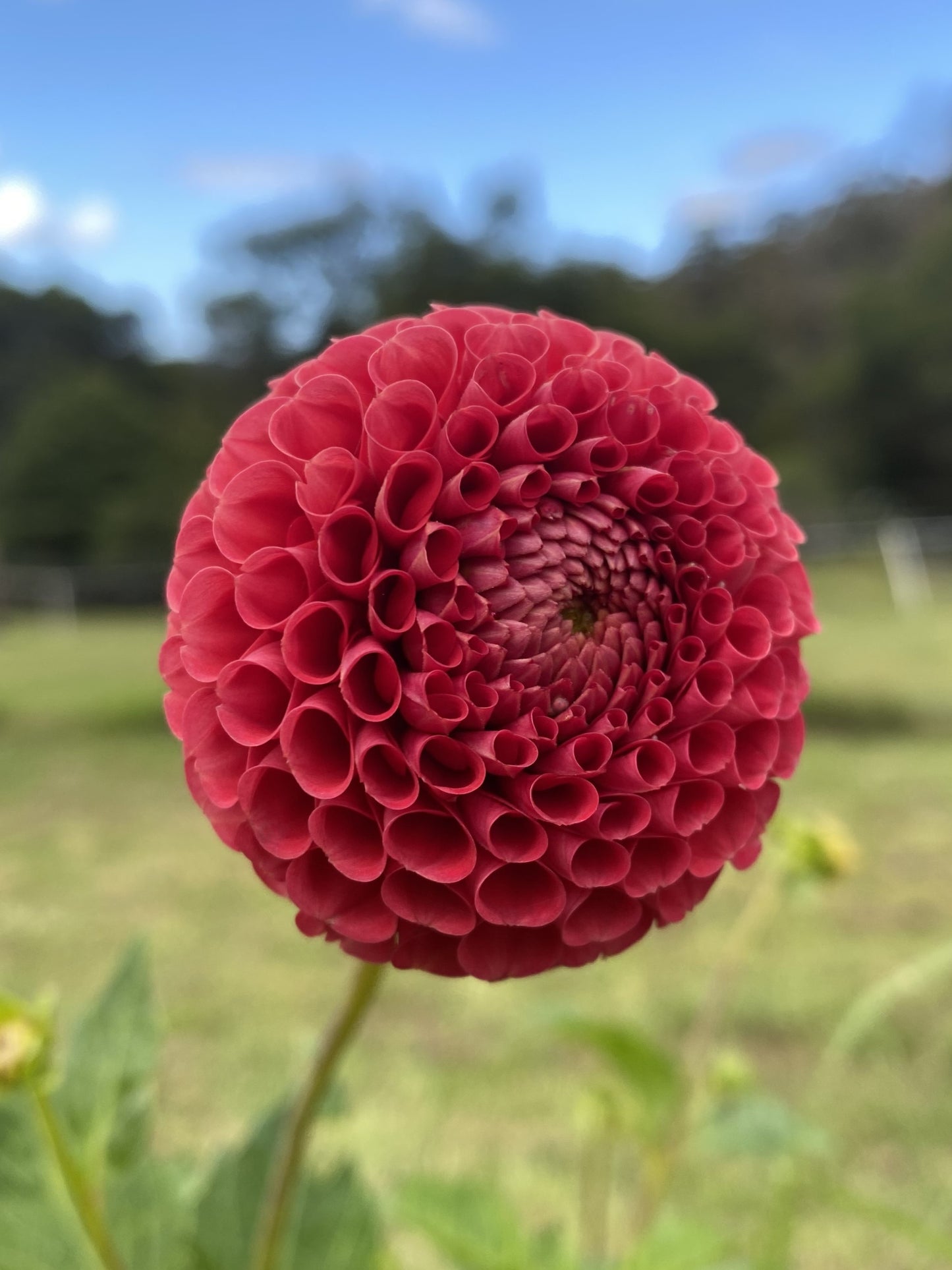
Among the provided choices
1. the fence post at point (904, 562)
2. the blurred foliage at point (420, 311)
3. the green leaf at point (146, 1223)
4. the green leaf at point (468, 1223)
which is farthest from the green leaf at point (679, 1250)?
the fence post at point (904, 562)

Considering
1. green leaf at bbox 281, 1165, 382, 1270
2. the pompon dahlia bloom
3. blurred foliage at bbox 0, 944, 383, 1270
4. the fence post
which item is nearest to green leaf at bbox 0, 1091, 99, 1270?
blurred foliage at bbox 0, 944, 383, 1270

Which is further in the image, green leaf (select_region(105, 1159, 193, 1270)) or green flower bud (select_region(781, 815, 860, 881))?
green flower bud (select_region(781, 815, 860, 881))

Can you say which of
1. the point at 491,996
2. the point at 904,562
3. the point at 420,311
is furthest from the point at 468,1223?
the point at 904,562

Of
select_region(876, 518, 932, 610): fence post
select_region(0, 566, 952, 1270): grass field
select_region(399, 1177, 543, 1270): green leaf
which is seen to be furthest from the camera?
→ select_region(876, 518, 932, 610): fence post

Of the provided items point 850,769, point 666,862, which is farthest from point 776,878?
point 850,769

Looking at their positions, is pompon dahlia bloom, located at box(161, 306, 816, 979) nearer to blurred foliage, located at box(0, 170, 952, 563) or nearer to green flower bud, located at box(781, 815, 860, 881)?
green flower bud, located at box(781, 815, 860, 881)

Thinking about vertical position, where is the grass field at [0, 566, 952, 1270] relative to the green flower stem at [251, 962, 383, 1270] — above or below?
below

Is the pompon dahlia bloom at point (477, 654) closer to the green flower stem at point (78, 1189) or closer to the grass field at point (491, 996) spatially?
the green flower stem at point (78, 1189)
